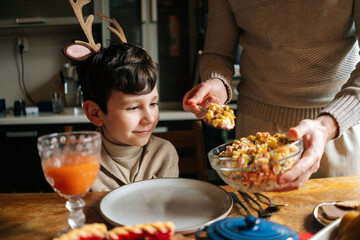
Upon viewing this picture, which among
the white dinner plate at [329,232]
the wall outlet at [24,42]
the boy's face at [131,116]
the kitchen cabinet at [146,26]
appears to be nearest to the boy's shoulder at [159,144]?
the boy's face at [131,116]

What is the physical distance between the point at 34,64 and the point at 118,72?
2323mm

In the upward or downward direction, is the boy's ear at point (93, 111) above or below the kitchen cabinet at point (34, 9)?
below

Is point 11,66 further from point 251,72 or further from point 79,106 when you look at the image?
point 251,72

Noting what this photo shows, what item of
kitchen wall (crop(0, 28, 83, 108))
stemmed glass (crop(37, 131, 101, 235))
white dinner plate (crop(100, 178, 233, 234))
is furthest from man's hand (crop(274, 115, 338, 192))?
kitchen wall (crop(0, 28, 83, 108))

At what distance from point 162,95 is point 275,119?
1.96 meters

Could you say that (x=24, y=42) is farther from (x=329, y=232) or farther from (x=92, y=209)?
(x=329, y=232)

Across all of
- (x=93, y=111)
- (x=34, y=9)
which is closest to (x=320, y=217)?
(x=93, y=111)

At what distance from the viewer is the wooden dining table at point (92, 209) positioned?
710 mm

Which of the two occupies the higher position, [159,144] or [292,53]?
[292,53]

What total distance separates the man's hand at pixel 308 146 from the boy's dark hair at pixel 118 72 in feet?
2.05

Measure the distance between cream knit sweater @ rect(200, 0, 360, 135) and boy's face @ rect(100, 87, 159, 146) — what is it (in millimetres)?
315

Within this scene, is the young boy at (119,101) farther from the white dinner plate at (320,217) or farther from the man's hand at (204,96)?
the white dinner plate at (320,217)

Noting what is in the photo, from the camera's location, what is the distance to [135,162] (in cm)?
133

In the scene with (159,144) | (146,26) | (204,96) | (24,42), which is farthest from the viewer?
(24,42)
